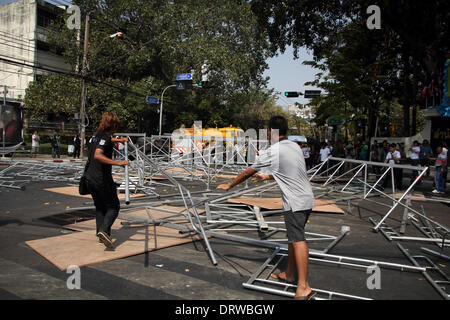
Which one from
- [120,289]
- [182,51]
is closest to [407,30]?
[120,289]

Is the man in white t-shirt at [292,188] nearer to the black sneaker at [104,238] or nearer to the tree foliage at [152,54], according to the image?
the black sneaker at [104,238]

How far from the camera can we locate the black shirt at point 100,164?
464 cm

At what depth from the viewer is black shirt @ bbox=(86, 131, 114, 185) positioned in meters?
4.64

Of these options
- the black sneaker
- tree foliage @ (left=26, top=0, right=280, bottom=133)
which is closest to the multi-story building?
tree foliage @ (left=26, top=0, right=280, bottom=133)

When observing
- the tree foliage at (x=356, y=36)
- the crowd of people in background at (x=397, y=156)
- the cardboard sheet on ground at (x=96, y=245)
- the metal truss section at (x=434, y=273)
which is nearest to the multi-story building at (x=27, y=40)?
the crowd of people in background at (x=397, y=156)

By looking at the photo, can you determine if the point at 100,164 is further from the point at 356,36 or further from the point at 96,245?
the point at 356,36

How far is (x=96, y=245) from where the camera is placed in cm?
480

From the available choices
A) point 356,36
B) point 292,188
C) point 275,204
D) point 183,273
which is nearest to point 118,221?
point 183,273

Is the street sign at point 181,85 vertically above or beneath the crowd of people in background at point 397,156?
above

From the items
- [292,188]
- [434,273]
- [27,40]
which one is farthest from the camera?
[27,40]

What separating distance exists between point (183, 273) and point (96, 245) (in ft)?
5.07

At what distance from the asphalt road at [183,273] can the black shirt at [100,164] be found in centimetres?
108
